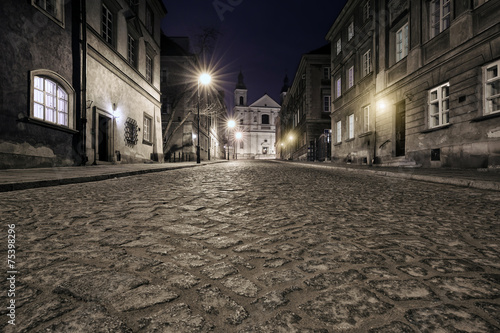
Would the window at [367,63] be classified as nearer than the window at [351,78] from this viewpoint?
Yes

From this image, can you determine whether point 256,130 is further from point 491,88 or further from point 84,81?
point 491,88

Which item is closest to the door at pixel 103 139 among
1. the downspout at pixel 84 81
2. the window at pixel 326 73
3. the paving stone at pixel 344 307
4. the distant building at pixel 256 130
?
the downspout at pixel 84 81

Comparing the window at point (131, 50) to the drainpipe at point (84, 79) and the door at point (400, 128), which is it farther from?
the door at point (400, 128)

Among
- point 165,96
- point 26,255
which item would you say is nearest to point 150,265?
point 26,255

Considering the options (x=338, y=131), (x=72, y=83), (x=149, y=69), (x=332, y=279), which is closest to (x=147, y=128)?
(x=149, y=69)

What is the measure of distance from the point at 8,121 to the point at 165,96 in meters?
18.7

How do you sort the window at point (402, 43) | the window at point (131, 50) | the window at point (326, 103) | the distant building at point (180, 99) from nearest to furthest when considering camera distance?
the window at point (402, 43)
the window at point (131, 50)
the distant building at point (180, 99)
the window at point (326, 103)

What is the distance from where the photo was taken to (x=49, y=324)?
96 centimetres

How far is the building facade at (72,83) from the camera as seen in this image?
295 inches

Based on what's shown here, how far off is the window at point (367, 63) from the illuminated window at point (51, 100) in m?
15.1

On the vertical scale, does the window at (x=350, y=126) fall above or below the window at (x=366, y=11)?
below

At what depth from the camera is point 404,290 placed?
1.21m

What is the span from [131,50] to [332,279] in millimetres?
17255

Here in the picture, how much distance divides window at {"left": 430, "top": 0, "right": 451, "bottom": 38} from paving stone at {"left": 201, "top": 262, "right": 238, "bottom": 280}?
11.9 metres
